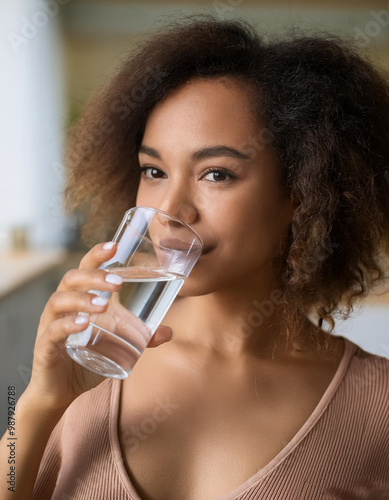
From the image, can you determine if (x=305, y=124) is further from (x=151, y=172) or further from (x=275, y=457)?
(x=275, y=457)

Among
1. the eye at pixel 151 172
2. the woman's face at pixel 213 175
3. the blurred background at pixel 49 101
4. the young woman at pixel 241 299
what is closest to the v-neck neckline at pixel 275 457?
the young woman at pixel 241 299

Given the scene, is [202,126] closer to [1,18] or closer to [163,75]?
[163,75]

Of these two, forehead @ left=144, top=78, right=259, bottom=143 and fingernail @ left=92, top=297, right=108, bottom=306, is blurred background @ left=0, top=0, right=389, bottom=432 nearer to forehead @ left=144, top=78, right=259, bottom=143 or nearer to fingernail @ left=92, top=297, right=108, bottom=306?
forehead @ left=144, top=78, right=259, bottom=143

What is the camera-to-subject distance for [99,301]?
0.63 metres

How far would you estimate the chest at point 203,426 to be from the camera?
2.81 feet

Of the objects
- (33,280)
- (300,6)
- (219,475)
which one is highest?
(300,6)

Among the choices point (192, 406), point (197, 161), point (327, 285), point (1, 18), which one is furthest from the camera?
point (1, 18)

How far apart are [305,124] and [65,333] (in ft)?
1.64

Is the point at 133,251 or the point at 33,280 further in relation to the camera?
the point at 33,280

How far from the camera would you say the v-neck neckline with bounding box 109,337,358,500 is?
32.8 inches

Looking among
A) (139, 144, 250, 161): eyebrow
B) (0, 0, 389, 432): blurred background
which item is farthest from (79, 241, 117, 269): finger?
(0, 0, 389, 432): blurred background

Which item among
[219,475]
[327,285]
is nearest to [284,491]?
[219,475]

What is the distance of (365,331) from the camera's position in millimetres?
1791

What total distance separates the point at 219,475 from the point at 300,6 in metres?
1.41
